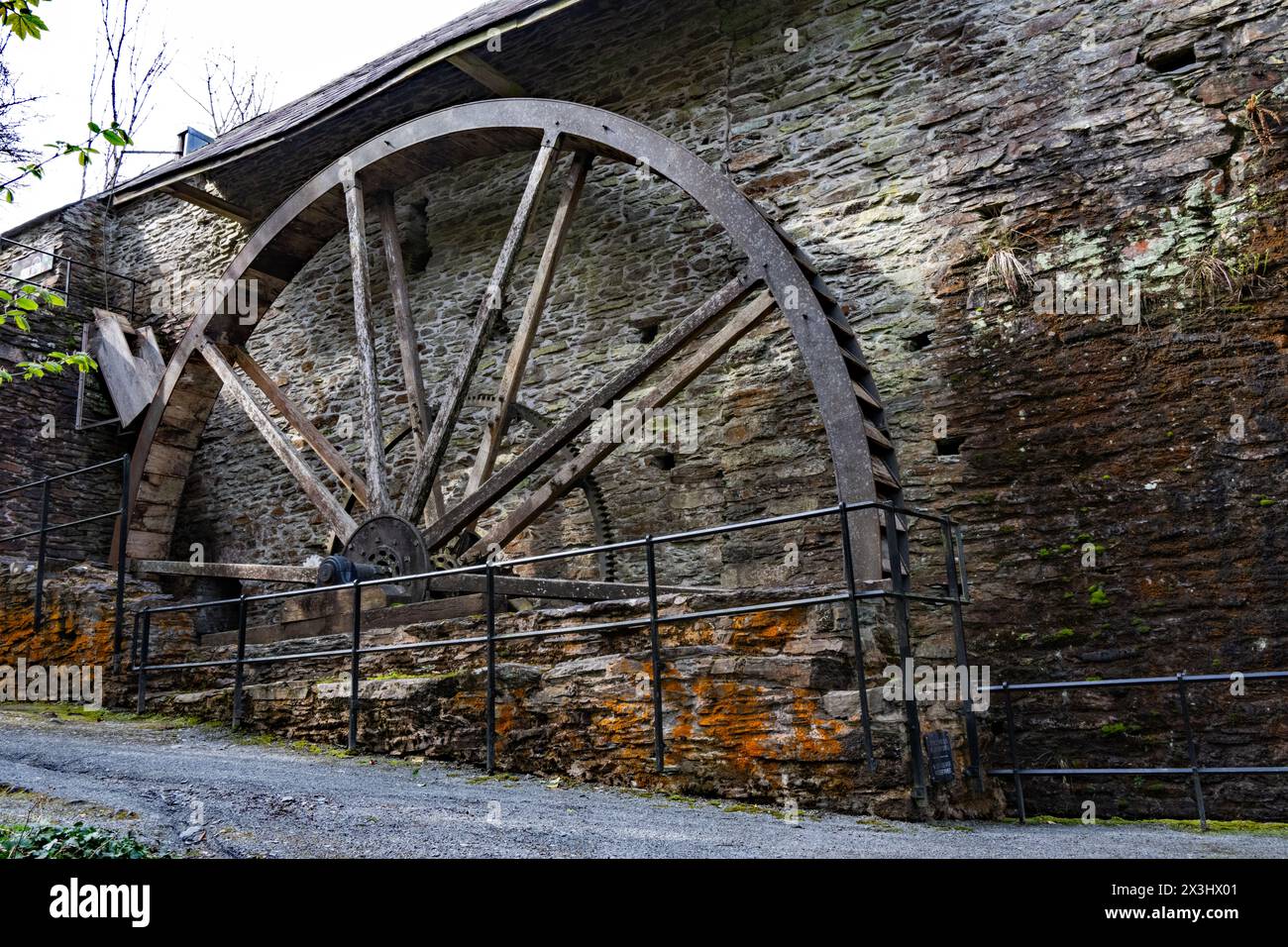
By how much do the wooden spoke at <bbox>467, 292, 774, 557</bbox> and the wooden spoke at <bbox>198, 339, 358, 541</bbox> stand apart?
4.65 ft

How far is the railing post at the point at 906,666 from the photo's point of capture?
4637 mm

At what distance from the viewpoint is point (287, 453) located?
8.78 m

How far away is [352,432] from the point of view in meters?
10.1

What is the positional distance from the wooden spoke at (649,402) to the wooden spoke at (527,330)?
1.35ft

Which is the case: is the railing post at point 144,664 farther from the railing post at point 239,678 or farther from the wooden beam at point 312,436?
the wooden beam at point 312,436

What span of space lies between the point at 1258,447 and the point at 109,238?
11.5 m

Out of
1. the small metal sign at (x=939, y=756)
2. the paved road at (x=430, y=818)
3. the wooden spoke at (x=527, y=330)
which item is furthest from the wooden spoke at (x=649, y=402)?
the small metal sign at (x=939, y=756)

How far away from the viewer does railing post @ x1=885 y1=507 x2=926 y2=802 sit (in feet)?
15.2

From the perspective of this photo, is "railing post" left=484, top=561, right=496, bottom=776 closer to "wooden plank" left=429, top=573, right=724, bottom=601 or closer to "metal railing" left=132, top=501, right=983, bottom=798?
"metal railing" left=132, top=501, right=983, bottom=798

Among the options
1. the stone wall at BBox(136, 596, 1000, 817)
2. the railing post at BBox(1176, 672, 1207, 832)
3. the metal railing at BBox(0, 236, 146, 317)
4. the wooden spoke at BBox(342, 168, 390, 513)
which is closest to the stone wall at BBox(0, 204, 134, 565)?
the metal railing at BBox(0, 236, 146, 317)

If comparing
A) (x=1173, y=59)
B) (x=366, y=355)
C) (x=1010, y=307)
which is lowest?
(x=1010, y=307)

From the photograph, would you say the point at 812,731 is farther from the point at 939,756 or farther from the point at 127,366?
the point at 127,366

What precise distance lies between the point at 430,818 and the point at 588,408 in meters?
3.56

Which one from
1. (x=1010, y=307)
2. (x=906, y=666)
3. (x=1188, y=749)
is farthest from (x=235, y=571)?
(x=1188, y=749)
